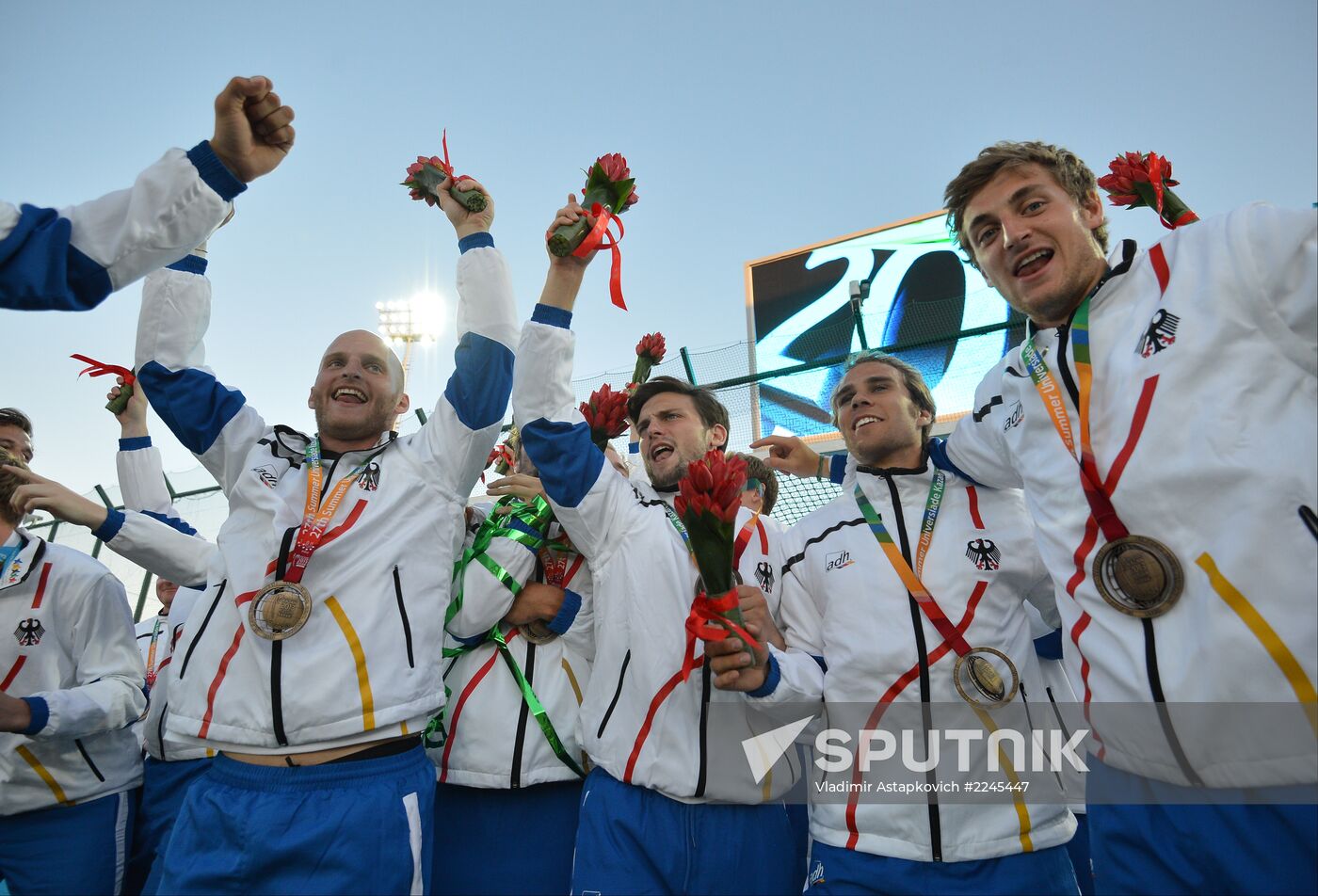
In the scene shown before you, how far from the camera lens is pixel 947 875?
2.18m

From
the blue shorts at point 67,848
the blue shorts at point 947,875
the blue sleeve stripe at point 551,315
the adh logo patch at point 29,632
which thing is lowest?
the blue shorts at point 67,848

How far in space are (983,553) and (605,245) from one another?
1.72 m

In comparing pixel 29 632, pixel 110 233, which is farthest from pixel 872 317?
pixel 29 632

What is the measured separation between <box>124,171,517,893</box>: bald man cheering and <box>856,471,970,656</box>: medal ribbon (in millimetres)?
1441

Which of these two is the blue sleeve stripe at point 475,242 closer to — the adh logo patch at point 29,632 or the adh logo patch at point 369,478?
the adh logo patch at point 369,478

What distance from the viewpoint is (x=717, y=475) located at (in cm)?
209

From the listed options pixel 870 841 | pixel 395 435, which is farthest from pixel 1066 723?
pixel 395 435

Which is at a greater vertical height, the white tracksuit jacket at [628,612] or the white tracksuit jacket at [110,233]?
the white tracksuit jacket at [110,233]

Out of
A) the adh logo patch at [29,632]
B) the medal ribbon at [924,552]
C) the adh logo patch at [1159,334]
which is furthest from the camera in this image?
the adh logo patch at [29,632]

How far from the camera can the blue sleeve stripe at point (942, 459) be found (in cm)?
278

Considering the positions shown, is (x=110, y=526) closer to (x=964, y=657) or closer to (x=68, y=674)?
(x=68, y=674)

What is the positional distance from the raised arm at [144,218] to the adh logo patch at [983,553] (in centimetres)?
245

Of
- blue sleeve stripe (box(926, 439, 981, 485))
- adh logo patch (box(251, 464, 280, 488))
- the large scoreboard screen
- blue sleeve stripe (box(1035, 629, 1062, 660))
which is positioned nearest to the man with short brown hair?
blue sleeve stripe (box(926, 439, 981, 485))

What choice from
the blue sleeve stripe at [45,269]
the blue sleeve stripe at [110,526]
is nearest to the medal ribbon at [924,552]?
the blue sleeve stripe at [45,269]
